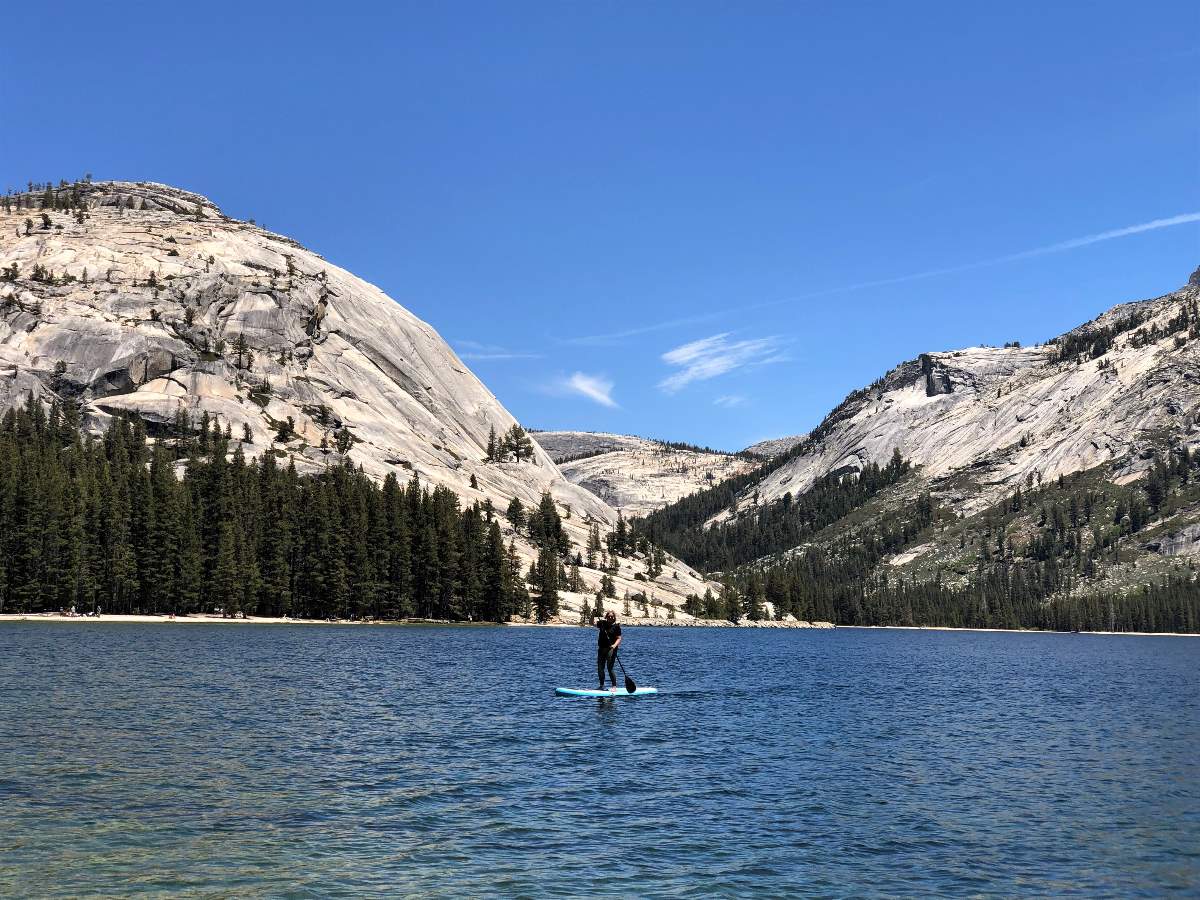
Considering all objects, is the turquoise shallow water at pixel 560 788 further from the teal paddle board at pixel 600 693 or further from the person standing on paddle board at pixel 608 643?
the person standing on paddle board at pixel 608 643

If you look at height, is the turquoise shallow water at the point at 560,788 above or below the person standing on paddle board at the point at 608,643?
below

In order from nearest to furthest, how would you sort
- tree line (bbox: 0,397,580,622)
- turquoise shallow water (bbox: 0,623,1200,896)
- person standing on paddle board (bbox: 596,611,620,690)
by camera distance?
turquoise shallow water (bbox: 0,623,1200,896)
person standing on paddle board (bbox: 596,611,620,690)
tree line (bbox: 0,397,580,622)

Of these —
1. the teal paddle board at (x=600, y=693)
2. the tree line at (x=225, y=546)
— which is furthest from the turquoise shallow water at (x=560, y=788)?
the tree line at (x=225, y=546)

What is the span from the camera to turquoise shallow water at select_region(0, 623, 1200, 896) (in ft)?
84.4

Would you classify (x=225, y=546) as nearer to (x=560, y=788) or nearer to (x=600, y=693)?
(x=600, y=693)

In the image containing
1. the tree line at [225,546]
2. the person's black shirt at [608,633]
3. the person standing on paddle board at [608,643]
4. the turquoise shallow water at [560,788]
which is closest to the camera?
the turquoise shallow water at [560,788]

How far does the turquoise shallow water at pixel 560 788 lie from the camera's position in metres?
25.7

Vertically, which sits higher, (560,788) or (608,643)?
(608,643)

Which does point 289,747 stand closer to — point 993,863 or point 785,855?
point 785,855

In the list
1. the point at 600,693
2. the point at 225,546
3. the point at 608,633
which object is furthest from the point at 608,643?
the point at 225,546

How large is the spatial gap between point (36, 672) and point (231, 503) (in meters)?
117

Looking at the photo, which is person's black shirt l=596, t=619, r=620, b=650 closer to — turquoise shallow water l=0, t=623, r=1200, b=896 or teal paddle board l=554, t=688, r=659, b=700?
teal paddle board l=554, t=688, r=659, b=700

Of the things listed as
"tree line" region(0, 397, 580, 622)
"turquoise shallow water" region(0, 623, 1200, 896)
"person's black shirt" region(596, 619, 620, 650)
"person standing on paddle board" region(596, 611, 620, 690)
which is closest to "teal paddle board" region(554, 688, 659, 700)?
"person standing on paddle board" region(596, 611, 620, 690)

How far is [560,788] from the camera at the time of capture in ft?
121
